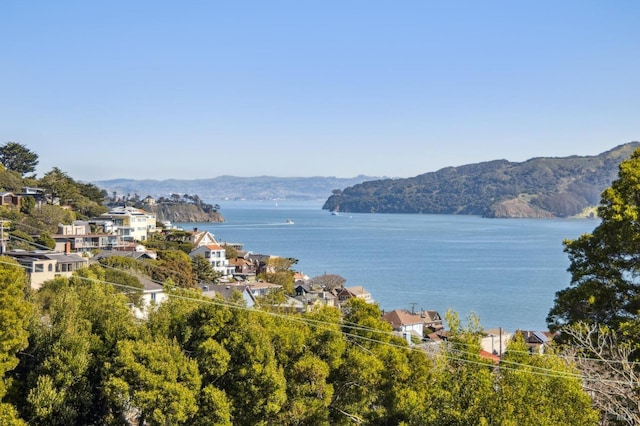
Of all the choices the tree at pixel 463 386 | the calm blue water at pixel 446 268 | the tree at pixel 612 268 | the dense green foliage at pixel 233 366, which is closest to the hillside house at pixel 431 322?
the calm blue water at pixel 446 268

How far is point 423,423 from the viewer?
35.6 feet

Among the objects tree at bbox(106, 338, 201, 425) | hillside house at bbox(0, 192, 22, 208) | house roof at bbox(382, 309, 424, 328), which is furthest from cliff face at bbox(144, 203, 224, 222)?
tree at bbox(106, 338, 201, 425)

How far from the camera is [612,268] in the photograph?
1257 centimetres

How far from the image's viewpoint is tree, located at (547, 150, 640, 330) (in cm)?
1211

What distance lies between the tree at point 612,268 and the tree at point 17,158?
53374mm

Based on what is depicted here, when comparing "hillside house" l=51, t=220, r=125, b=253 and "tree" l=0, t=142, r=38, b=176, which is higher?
"tree" l=0, t=142, r=38, b=176

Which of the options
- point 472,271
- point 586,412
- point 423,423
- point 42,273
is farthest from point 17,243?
point 472,271

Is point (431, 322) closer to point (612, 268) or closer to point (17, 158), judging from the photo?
point (612, 268)

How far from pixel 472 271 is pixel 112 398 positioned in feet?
167

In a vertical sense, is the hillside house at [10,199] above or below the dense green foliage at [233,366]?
above

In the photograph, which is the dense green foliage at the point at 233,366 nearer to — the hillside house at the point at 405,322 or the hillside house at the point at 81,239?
the hillside house at the point at 405,322

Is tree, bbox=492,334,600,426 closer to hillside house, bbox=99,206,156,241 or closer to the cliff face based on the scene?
hillside house, bbox=99,206,156,241

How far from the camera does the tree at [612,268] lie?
39.7 ft

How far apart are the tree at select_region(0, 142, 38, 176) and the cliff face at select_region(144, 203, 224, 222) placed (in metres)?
74.7
